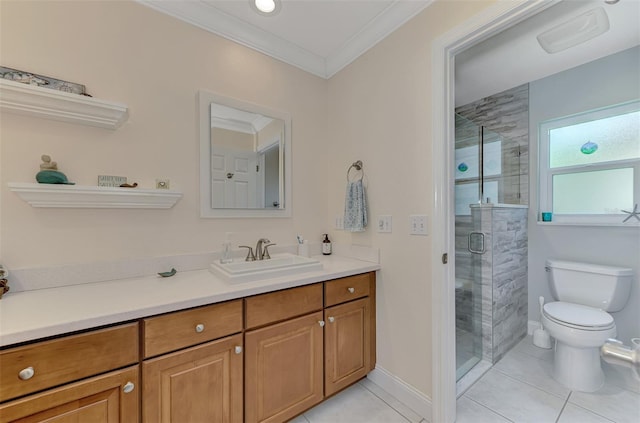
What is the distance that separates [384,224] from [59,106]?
6.08ft

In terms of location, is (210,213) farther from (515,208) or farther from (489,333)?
(515,208)

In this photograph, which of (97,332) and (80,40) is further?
(80,40)

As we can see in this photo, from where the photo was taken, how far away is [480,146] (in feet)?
7.47

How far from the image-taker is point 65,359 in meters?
0.86

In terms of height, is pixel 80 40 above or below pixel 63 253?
above

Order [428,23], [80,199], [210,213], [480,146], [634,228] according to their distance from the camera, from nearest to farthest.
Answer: [80,199] → [428,23] → [210,213] → [634,228] → [480,146]

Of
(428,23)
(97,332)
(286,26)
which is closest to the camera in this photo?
(97,332)

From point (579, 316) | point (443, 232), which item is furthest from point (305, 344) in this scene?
point (579, 316)

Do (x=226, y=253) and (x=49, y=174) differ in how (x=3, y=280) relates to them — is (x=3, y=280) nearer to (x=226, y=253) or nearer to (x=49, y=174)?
(x=49, y=174)

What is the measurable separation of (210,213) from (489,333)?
2.33 m

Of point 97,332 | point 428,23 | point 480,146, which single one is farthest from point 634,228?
point 97,332

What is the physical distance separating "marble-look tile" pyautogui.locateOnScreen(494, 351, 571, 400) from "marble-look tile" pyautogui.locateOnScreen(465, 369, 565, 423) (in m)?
0.07

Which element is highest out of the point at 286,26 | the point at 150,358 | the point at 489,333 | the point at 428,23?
the point at 286,26

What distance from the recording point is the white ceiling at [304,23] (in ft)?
5.31
